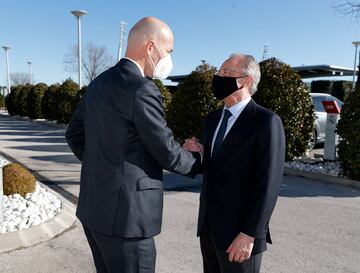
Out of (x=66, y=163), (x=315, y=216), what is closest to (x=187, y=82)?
(x=66, y=163)

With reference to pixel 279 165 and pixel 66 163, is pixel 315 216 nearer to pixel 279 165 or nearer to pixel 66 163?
pixel 279 165

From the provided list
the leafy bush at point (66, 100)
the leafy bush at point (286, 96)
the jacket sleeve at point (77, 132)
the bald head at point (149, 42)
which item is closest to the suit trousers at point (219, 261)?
the jacket sleeve at point (77, 132)

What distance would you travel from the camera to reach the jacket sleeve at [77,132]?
2.27 meters

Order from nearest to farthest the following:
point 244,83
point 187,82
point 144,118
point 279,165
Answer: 1. point 144,118
2. point 279,165
3. point 244,83
4. point 187,82

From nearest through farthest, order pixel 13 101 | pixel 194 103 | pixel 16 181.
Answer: pixel 16 181 → pixel 194 103 → pixel 13 101

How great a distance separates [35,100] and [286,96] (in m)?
22.0

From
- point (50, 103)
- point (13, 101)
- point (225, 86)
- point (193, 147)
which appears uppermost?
point (225, 86)

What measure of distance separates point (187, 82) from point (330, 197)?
5648mm

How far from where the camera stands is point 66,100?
21609 millimetres

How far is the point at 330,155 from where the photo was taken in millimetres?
9312

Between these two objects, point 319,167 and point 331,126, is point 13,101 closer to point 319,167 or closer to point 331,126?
point 331,126

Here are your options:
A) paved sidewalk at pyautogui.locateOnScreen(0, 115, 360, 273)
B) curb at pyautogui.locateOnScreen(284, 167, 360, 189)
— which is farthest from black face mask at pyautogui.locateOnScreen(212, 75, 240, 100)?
curb at pyautogui.locateOnScreen(284, 167, 360, 189)

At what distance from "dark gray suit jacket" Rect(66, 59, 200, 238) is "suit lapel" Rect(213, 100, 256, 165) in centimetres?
23

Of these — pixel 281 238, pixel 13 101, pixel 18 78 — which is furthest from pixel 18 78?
pixel 281 238
